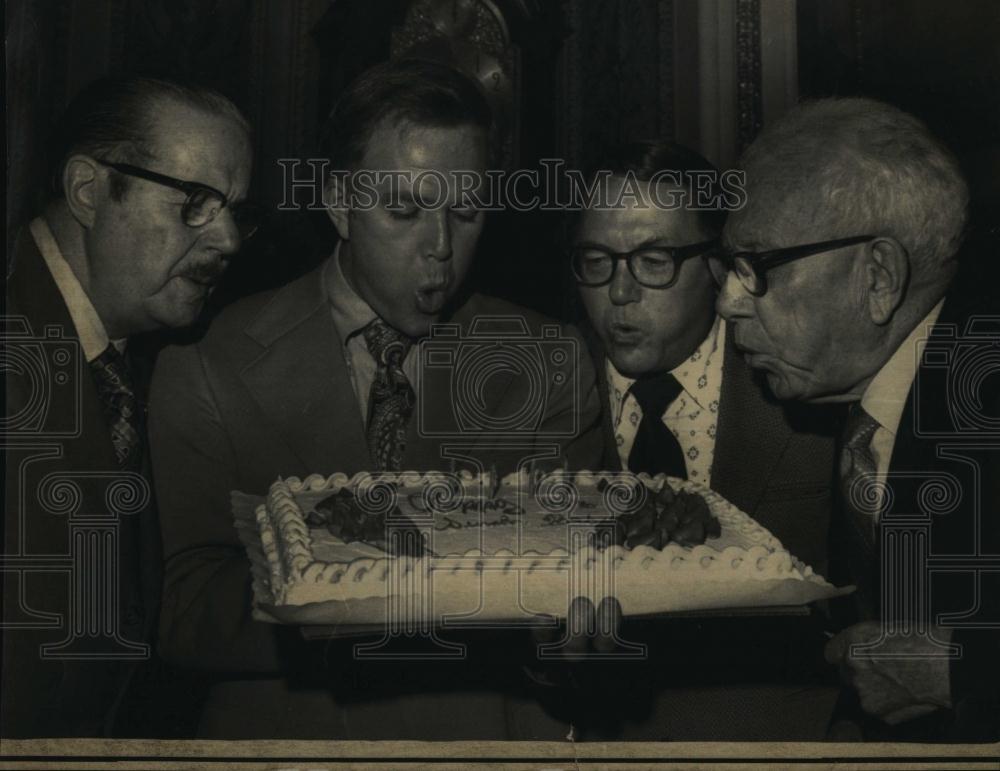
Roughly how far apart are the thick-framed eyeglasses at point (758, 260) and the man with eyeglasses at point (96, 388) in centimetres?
164

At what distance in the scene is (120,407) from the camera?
4621 millimetres

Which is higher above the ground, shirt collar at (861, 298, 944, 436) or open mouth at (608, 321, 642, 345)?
open mouth at (608, 321, 642, 345)

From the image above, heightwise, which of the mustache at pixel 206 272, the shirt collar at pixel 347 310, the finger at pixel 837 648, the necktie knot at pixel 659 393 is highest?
the mustache at pixel 206 272

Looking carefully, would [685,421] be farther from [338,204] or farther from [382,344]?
[338,204]

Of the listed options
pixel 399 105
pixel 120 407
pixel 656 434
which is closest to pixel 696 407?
pixel 656 434

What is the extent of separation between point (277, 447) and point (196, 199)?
875mm

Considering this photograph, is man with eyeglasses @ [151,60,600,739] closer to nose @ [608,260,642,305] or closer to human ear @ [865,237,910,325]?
nose @ [608,260,642,305]

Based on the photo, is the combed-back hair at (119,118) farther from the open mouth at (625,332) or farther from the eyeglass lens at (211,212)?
the open mouth at (625,332)

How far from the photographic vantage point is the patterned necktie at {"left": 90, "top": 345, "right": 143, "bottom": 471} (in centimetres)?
461

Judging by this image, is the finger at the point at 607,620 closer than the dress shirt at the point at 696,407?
Yes

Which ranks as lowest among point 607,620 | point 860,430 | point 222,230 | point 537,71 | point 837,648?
point 837,648

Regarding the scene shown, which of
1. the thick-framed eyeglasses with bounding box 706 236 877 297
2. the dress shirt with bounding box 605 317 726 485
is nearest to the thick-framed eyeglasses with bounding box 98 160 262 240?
the dress shirt with bounding box 605 317 726 485

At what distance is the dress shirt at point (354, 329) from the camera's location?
468 cm

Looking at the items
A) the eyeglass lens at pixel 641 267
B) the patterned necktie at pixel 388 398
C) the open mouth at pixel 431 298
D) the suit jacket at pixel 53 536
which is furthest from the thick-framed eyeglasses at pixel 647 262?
the suit jacket at pixel 53 536
